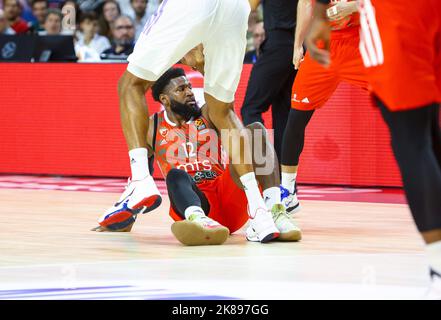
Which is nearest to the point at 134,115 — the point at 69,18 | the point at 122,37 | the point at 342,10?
the point at 342,10

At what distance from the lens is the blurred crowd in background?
414 inches

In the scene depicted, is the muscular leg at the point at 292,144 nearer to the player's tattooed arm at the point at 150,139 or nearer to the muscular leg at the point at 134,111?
the player's tattooed arm at the point at 150,139

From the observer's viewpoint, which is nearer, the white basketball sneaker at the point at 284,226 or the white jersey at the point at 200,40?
the white jersey at the point at 200,40

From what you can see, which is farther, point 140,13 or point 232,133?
point 140,13

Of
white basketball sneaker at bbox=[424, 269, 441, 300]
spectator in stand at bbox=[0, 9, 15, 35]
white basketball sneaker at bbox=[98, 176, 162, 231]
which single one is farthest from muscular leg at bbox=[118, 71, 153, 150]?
spectator in stand at bbox=[0, 9, 15, 35]

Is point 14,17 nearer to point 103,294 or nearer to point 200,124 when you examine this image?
point 200,124

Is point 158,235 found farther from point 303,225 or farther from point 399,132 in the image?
point 399,132

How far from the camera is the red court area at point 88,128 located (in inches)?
337

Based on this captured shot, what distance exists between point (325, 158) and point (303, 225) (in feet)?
8.41

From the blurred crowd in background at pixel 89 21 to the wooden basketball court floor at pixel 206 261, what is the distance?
4.00 m

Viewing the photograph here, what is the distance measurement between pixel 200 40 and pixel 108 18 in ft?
21.5

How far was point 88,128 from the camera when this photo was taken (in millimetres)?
9477

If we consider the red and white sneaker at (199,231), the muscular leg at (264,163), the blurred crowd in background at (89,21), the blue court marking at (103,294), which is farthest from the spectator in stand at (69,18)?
the blue court marking at (103,294)

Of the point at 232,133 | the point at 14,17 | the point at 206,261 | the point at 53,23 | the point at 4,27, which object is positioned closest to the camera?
the point at 206,261
